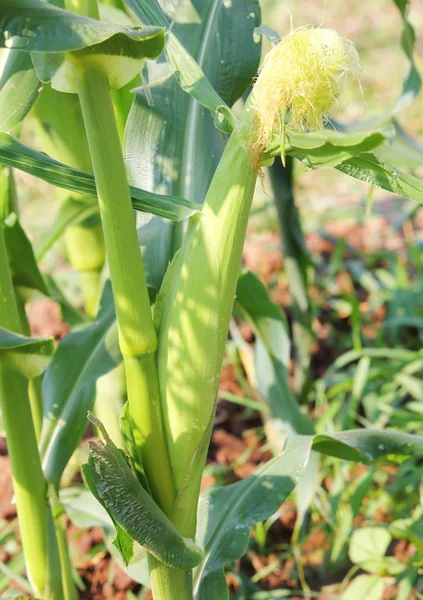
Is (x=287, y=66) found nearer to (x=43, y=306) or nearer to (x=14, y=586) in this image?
(x=14, y=586)

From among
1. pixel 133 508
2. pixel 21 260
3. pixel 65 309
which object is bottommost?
pixel 133 508

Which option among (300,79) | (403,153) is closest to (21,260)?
(300,79)

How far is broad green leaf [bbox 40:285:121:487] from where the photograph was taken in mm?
1025

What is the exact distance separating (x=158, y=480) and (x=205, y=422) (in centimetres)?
9

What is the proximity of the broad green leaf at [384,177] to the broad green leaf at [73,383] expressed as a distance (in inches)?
19.8

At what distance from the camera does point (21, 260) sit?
42.4 inches

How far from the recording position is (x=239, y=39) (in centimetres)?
102

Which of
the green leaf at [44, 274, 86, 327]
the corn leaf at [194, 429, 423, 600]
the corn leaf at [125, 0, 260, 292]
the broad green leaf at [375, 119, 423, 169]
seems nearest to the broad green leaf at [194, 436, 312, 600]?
the corn leaf at [194, 429, 423, 600]

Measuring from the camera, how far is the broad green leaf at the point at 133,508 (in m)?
0.72

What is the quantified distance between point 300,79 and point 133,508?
469 mm

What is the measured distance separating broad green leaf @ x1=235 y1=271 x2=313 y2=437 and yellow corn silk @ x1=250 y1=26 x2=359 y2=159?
53cm

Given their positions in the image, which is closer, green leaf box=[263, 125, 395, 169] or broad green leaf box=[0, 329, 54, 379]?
green leaf box=[263, 125, 395, 169]

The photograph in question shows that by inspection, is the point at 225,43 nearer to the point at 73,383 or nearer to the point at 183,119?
the point at 183,119

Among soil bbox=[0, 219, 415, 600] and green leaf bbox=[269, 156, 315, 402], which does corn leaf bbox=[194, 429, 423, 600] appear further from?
green leaf bbox=[269, 156, 315, 402]
